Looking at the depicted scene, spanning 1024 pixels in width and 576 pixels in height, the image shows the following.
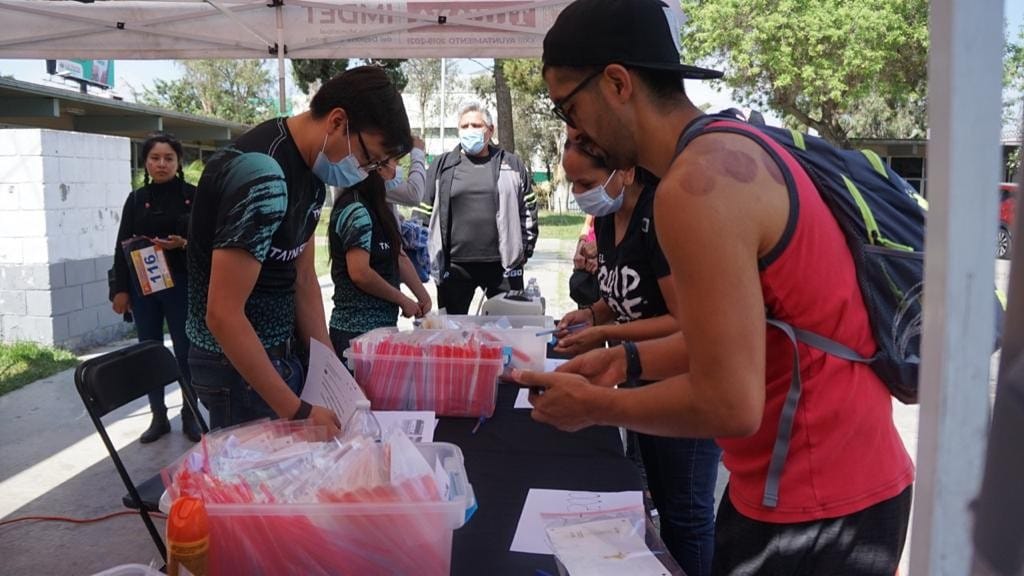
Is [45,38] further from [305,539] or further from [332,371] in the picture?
[305,539]

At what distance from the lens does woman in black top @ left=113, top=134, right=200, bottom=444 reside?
4.22 metres

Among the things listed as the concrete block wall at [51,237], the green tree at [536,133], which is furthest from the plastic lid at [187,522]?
the green tree at [536,133]

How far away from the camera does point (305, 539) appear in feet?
3.68

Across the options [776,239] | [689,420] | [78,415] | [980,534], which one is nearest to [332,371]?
[689,420]

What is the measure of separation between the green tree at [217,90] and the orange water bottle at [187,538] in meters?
37.7

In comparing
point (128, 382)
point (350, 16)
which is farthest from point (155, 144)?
point (128, 382)

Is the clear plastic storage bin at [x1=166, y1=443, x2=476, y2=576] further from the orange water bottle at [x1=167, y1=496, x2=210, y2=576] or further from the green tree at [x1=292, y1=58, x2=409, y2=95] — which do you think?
the green tree at [x1=292, y1=58, x2=409, y2=95]

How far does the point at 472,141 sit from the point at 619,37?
3856mm

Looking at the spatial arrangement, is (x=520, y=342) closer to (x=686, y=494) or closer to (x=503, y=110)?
(x=686, y=494)

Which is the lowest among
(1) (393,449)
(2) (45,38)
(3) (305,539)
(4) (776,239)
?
(3) (305,539)

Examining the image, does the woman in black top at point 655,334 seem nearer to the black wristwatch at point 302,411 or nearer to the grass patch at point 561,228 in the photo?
the black wristwatch at point 302,411

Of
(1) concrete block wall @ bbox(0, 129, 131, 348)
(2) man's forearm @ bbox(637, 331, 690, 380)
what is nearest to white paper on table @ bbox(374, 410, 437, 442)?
(2) man's forearm @ bbox(637, 331, 690, 380)

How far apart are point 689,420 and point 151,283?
12.2ft

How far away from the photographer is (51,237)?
604cm
